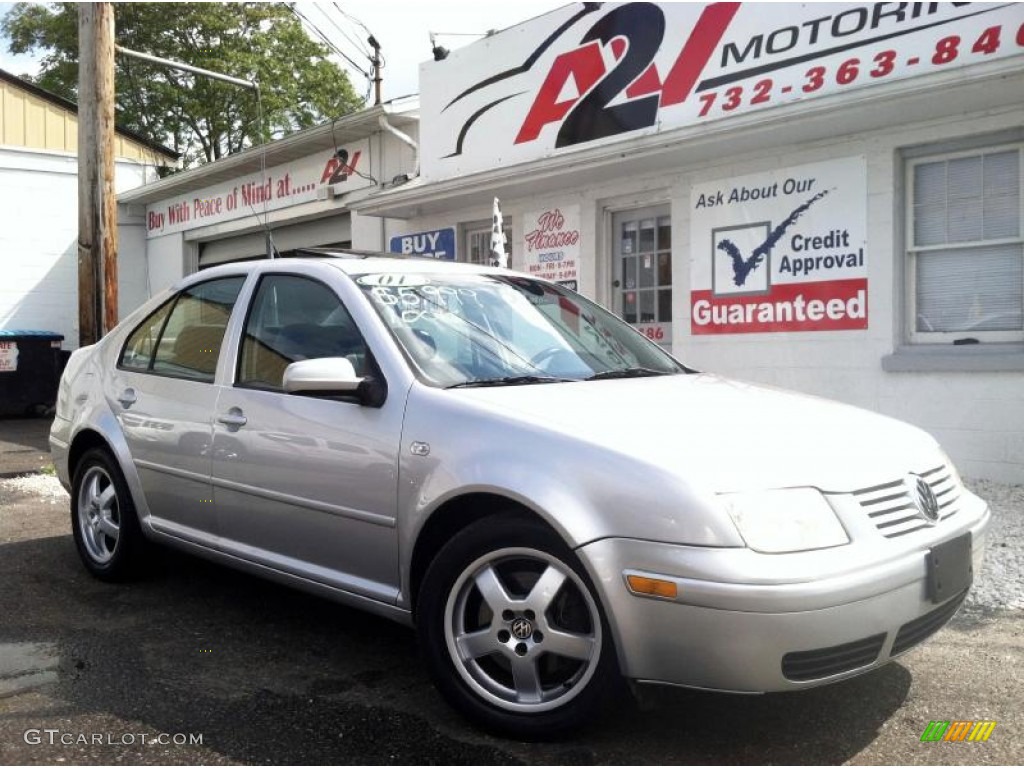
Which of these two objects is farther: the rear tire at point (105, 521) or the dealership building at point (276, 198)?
the dealership building at point (276, 198)

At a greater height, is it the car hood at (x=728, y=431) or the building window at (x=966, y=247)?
the building window at (x=966, y=247)

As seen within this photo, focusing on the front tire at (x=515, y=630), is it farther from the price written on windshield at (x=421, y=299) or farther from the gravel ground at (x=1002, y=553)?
the gravel ground at (x=1002, y=553)

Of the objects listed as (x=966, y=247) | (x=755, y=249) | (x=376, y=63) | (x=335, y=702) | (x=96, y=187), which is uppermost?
(x=376, y=63)

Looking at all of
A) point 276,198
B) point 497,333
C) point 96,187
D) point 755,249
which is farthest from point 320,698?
point 276,198

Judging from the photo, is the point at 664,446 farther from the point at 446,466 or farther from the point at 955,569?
the point at 955,569

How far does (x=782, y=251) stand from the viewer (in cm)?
801

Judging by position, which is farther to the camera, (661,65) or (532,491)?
(661,65)

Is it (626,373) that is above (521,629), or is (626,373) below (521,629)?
above

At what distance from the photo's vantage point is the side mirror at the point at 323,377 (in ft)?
11.0

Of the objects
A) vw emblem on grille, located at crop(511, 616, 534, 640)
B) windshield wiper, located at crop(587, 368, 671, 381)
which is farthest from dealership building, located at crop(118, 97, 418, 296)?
vw emblem on grille, located at crop(511, 616, 534, 640)

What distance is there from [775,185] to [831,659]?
603 cm

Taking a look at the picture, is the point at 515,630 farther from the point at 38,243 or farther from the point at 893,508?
the point at 38,243

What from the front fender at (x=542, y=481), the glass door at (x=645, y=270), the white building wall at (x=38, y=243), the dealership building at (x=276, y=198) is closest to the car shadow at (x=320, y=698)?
the front fender at (x=542, y=481)

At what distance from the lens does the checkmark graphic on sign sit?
7.87m
